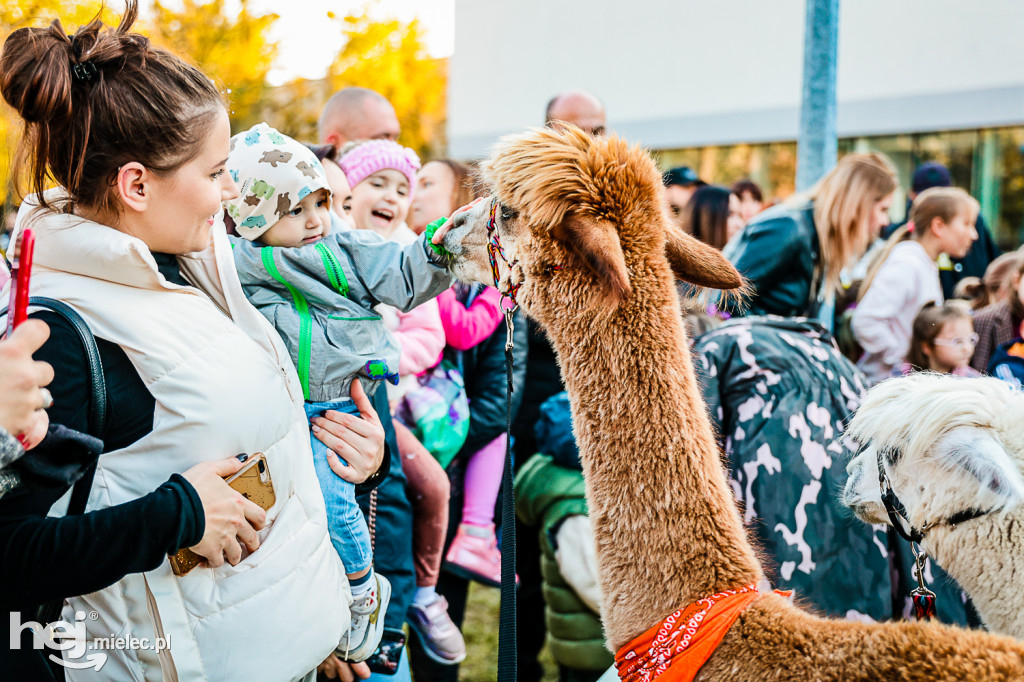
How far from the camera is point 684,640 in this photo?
1504mm

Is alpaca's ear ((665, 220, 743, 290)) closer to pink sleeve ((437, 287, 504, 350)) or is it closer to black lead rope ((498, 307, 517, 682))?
black lead rope ((498, 307, 517, 682))

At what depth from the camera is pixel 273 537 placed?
1.44 m

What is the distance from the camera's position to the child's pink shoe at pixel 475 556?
313 centimetres

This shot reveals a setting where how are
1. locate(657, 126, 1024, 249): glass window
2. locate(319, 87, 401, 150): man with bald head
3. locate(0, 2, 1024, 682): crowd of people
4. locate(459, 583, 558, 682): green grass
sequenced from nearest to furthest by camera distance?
1. locate(0, 2, 1024, 682): crowd of people
2. locate(319, 87, 401, 150): man with bald head
3. locate(459, 583, 558, 682): green grass
4. locate(657, 126, 1024, 249): glass window

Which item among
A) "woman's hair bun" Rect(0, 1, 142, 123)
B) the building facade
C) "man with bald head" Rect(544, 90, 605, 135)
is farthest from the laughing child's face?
the building facade

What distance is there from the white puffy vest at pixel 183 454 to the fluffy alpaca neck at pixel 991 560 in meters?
1.45

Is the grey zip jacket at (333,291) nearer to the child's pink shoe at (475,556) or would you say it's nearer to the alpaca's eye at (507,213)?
A: the alpaca's eye at (507,213)

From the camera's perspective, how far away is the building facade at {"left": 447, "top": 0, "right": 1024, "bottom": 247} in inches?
399

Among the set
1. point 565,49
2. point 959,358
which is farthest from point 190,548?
point 565,49

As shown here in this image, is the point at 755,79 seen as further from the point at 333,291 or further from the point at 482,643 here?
the point at 333,291

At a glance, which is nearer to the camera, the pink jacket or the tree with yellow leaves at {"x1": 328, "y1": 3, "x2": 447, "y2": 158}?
the pink jacket

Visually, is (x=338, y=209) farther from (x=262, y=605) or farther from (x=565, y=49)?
(x=565, y=49)

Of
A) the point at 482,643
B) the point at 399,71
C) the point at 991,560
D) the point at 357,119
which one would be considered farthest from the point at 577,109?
the point at 399,71

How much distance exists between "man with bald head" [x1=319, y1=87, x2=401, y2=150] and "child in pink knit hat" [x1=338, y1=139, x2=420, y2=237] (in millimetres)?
611
